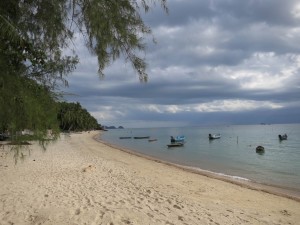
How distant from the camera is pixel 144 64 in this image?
423cm

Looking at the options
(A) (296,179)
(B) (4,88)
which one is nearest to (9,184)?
(B) (4,88)

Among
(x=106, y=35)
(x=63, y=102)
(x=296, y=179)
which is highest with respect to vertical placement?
(x=106, y=35)

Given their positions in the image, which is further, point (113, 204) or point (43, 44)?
point (113, 204)

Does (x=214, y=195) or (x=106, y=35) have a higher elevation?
(x=106, y=35)

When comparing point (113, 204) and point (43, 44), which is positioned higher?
point (43, 44)

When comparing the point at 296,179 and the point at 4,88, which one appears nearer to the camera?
the point at 4,88

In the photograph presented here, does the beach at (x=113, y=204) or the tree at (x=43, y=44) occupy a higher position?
the tree at (x=43, y=44)

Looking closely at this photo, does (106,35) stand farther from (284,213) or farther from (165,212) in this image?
(284,213)

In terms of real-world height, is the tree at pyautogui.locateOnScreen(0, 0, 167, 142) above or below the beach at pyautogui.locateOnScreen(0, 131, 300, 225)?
above

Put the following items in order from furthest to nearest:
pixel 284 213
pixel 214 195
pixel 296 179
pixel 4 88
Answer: pixel 296 179
pixel 214 195
pixel 284 213
pixel 4 88

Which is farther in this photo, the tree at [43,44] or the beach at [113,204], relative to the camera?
the beach at [113,204]

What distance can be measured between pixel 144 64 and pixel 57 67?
1231 millimetres

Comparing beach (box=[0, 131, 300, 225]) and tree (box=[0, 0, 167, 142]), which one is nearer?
tree (box=[0, 0, 167, 142])

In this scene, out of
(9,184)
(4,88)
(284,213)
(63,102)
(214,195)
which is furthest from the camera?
(214,195)
